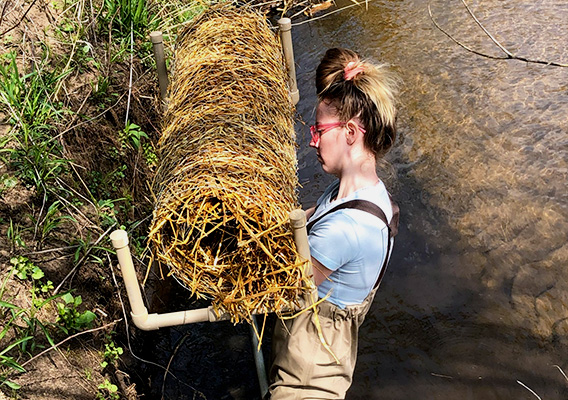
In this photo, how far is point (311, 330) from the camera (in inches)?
101

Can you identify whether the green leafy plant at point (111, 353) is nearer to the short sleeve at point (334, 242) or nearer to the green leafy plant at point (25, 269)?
the green leafy plant at point (25, 269)

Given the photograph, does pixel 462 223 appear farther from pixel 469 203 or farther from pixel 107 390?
pixel 107 390

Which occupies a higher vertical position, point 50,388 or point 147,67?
point 147,67

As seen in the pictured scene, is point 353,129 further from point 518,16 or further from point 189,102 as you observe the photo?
point 518,16

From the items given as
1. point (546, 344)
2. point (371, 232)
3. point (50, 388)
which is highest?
point (371, 232)

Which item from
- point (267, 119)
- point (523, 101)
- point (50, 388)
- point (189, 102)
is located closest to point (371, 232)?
point (267, 119)

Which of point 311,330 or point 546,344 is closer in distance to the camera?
point 311,330

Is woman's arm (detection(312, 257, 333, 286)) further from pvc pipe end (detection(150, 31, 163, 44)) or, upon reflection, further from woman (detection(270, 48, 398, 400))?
pvc pipe end (detection(150, 31, 163, 44))

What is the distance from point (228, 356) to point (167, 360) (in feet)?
1.26

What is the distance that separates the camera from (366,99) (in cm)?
250

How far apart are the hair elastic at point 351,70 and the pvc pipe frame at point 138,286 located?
74cm

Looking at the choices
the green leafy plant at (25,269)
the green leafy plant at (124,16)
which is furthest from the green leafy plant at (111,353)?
the green leafy plant at (124,16)

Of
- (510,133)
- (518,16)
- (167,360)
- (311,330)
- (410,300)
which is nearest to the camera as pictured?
(311,330)

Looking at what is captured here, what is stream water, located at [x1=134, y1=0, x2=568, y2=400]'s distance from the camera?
372 cm
